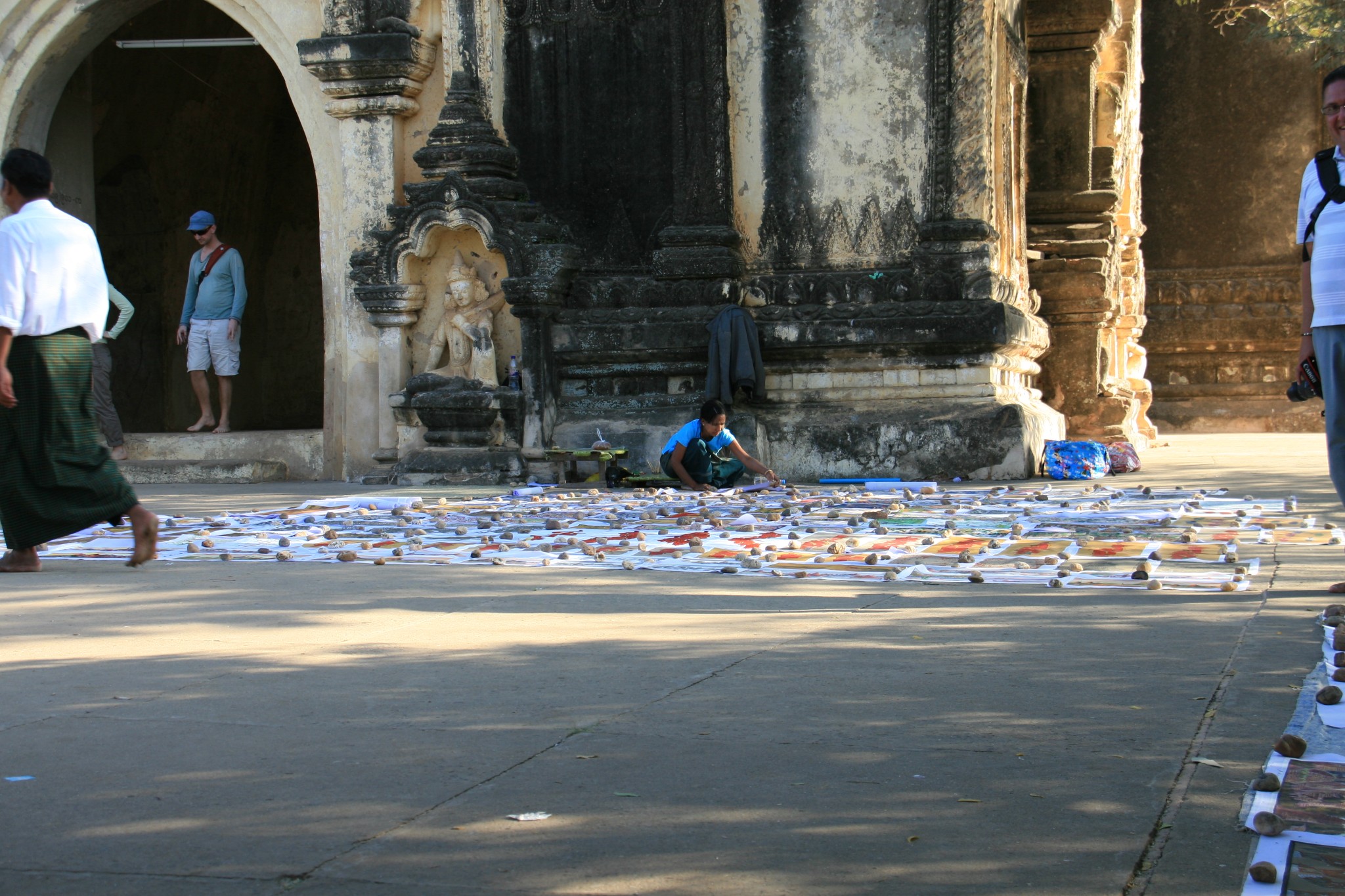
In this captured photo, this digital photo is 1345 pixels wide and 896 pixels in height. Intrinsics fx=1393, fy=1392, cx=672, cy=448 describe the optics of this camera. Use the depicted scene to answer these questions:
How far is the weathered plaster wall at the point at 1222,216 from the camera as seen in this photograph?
61.9ft

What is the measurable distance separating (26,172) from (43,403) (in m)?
0.88

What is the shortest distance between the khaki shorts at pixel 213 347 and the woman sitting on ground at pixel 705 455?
14.9ft

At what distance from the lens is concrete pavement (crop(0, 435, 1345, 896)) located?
201 centimetres

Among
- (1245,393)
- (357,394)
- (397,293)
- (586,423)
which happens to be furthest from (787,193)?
(1245,393)

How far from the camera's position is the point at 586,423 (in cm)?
1054

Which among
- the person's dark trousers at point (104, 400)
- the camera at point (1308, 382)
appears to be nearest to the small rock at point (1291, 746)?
the camera at point (1308, 382)

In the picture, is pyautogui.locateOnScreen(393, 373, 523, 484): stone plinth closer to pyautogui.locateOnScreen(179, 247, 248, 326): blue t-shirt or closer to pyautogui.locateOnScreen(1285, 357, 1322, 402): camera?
pyautogui.locateOnScreen(179, 247, 248, 326): blue t-shirt

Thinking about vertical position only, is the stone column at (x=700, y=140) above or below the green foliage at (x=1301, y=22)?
below

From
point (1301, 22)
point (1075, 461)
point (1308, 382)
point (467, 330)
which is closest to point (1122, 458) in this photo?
point (1075, 461)

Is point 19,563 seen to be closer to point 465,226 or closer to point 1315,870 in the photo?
point 1315,870

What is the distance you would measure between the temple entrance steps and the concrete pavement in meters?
6.67

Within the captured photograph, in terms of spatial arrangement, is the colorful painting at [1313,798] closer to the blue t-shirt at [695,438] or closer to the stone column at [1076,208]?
the blue t-shirt at [695,438]

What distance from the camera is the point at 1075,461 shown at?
1017 centimetres

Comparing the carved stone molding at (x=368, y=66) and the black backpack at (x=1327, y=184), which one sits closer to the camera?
the black backpack at (x=1327, y=184)
